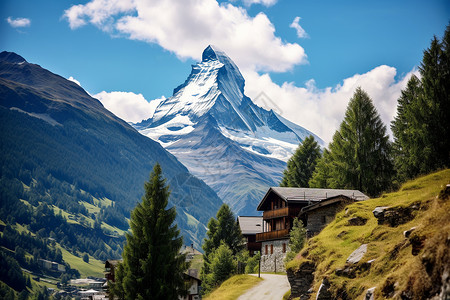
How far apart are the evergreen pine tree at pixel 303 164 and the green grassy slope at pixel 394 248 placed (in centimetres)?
5059

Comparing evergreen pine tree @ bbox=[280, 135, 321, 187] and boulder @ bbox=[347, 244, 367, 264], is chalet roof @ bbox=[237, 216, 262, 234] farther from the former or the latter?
boulder @ bbox=[347, 244, 367, 264]

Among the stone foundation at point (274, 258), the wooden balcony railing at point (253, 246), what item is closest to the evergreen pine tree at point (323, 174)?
the stone foundation at point (274, 258)

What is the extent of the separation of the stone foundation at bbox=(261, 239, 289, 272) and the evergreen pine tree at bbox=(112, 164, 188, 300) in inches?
910

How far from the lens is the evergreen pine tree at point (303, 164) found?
8381 cm

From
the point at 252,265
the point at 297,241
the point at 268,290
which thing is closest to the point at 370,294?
the point at 268,290

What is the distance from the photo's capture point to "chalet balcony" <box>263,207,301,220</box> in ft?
193

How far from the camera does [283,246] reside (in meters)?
59.3

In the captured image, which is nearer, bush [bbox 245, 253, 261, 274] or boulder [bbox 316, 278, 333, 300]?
boulder [bbox 316, 278, 333, 300]

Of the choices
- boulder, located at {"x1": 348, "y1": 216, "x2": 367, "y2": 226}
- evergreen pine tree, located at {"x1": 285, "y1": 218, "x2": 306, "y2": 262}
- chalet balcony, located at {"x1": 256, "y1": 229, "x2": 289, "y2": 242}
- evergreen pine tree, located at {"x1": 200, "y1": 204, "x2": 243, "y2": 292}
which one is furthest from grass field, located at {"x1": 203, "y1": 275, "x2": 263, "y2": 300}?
evergreen pine tree, located at {"x1": 200, "y1": 204, "x2": 243, "y2": 292}

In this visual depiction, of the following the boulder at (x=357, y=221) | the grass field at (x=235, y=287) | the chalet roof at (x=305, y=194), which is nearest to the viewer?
the boulder at (x=357, y=221)

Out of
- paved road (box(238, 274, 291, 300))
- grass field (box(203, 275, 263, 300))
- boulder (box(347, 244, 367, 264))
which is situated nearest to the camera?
boulder (box(347, 244, 367, 264))

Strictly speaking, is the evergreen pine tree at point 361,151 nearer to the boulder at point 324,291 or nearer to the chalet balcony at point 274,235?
the chalet balcony at point 274,235

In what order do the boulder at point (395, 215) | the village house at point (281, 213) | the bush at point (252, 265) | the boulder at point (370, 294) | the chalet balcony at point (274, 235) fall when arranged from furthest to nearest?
the bush at point (252, 265) < the chalet balcony at point (274, 235) < the village house at point (281, 213) < the boulder at point (395, 215) < the boulder at point (370, 294)

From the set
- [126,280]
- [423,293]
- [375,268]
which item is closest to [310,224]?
[126,280]
